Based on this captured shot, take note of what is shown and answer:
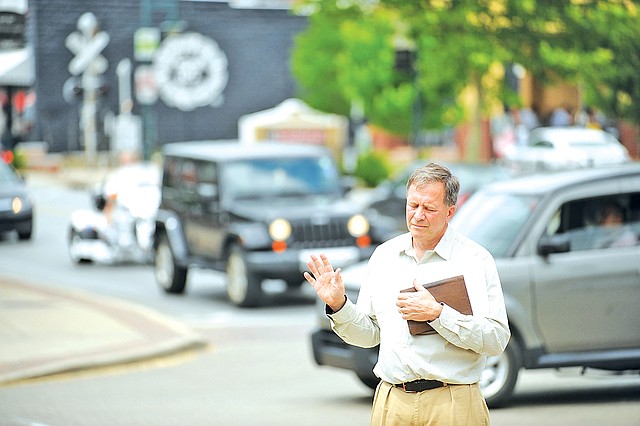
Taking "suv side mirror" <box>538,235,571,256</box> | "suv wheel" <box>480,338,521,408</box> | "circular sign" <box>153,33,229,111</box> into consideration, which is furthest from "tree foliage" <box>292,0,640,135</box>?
"suv wheel" <box>480,338,521,408</box>

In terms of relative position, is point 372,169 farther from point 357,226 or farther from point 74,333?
point 74,333

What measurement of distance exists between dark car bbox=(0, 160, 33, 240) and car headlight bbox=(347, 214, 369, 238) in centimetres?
1048

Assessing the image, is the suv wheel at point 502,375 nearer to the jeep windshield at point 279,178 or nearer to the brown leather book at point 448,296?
the brown leather book at point 448,296

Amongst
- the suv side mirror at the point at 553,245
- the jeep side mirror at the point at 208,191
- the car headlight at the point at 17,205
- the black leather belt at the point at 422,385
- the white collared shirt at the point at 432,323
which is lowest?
the car headlight at the point at 17,205

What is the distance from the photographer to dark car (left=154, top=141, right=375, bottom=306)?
1872 centimetres

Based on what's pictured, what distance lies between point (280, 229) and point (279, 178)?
3.81ft

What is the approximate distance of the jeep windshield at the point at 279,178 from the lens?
19.5m

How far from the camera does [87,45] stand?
173 feet

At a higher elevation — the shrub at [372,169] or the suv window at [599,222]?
the suv window at [599,222]

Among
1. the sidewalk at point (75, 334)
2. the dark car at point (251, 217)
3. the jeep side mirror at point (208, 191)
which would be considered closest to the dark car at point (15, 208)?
the dark car at point (251, 217)

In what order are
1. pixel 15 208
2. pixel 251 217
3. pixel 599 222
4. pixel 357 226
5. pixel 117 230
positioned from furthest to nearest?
pixel 15 208 → pixel 117 230 → pixel 357 226 → pixel 251 217 → pixel 599 222

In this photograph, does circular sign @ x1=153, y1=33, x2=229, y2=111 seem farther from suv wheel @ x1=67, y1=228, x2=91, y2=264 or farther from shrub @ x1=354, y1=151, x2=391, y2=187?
suv wheel @ x1=67, y1=228, x2=91, y2=264

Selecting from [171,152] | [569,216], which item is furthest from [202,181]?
[569,216]

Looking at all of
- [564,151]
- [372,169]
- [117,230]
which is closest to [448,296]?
[564,151]
